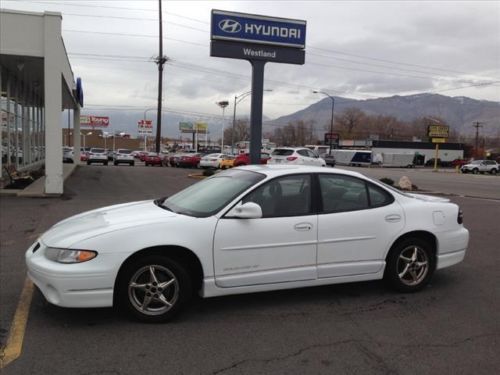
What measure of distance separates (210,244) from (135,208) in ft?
3.86

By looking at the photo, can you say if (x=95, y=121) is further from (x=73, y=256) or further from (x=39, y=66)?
(x=73, y=256)

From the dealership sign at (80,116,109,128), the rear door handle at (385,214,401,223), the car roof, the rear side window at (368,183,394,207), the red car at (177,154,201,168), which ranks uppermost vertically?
the dealership sign at (80,116,109,128)

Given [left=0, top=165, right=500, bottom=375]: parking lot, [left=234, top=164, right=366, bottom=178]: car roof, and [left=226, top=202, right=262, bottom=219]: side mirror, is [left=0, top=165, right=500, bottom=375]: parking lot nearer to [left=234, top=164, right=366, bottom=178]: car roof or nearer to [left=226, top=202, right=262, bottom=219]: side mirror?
[left=226, top=202, right=262, bottom=219]: side mirror

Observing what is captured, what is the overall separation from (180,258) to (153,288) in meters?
0.37

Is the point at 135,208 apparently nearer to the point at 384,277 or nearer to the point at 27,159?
the point at 384,277

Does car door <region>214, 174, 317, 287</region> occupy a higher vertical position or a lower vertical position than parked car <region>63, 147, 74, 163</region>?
higher

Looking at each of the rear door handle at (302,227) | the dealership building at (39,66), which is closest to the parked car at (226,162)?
the dealership building at (39,66)

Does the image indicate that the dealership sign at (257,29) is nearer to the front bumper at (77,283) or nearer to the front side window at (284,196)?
the front side window at (284,196)

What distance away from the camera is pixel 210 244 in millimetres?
4617

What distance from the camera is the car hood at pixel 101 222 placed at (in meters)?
4.45

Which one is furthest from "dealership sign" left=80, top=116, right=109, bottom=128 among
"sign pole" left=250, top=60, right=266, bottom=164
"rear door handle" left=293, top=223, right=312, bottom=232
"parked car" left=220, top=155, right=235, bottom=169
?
"rear door handle" left=293, top=223, right=312, bottom=232

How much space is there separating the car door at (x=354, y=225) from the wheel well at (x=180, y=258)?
1261 millimetres

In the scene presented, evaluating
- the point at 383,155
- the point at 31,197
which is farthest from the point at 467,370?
the point at 383,155

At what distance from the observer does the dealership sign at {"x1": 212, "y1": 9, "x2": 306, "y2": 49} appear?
63.1 feet
